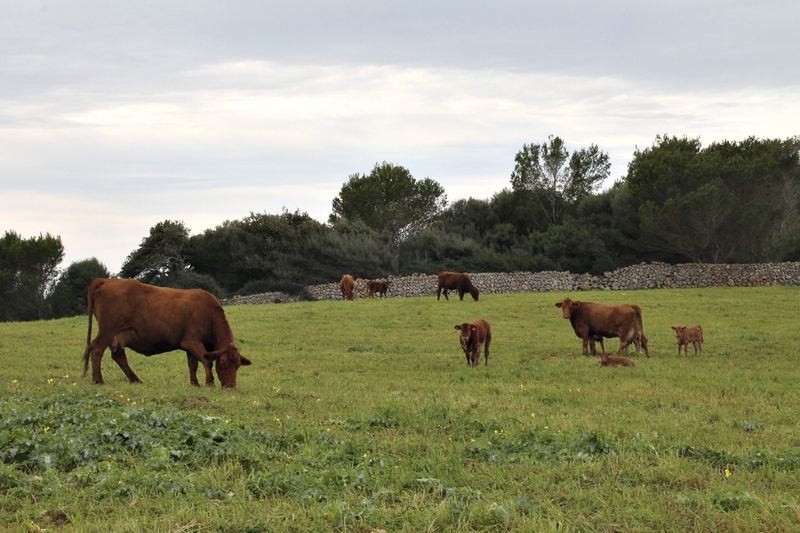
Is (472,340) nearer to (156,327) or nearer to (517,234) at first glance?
(156,327)

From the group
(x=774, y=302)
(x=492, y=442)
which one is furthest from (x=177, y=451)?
(x=774, y=302)

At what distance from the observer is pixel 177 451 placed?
316 inches

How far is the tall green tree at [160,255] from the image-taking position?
214 ft

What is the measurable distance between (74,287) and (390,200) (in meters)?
31.1

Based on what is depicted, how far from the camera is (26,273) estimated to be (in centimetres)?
6838

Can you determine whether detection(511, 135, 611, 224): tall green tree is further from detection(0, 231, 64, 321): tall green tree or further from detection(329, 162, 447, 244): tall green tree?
detection(0, 231, 64, 321): tall green tree

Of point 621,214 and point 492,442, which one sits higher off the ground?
point 621,214

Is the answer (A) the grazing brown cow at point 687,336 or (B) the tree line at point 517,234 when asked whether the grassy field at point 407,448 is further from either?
(B) the tree line at point 517,234

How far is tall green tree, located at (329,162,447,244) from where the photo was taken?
7912 centimetres

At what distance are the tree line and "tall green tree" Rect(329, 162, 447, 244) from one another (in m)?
0.16

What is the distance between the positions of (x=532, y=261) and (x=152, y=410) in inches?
2069

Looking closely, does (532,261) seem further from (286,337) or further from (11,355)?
(11,355)

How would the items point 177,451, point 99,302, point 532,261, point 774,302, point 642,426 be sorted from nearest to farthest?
point 177,451
point 642,426
point 99,302
point 774,302
point 532,261

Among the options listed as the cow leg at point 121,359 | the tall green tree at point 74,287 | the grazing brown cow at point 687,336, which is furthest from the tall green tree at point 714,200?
the cow leg at point 121,359
